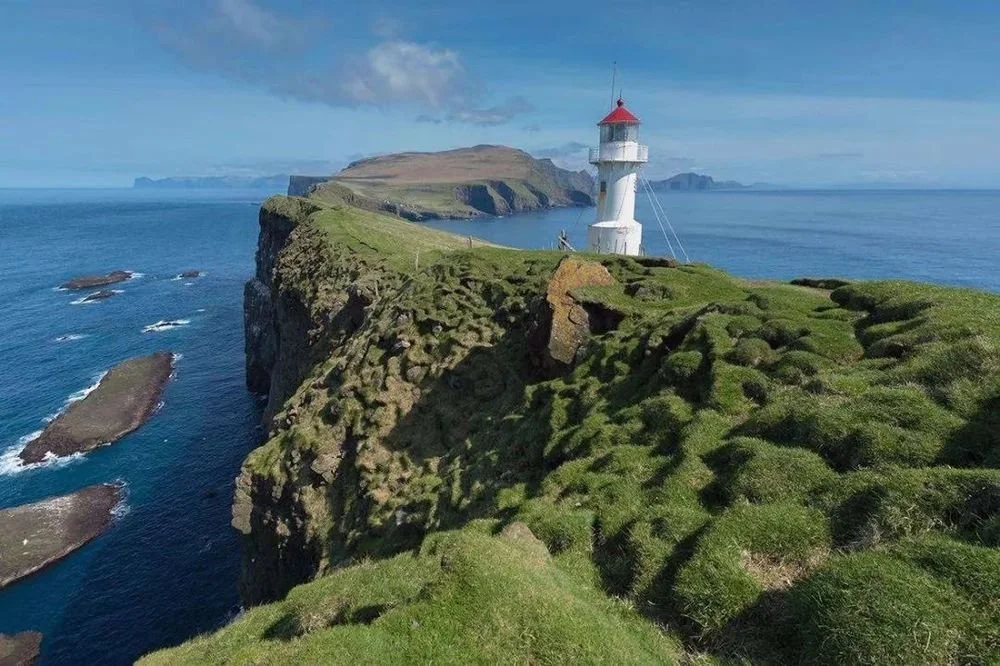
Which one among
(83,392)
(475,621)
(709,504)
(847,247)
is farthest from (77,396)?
(847,247)

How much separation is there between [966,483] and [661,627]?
20.5ft

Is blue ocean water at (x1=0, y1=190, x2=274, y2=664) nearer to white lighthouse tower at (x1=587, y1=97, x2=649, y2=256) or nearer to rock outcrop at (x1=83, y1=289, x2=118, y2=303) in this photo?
rock outcrop at (x1=83, y1=289, x2=118, y2=303)

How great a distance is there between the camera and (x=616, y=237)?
156 feet

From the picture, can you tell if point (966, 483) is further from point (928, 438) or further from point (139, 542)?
point (139, 542)

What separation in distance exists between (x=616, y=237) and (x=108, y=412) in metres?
64.2

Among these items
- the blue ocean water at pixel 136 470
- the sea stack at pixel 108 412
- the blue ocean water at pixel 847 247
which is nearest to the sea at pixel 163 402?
the blue ocean water at pixel 136 470

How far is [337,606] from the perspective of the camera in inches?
497

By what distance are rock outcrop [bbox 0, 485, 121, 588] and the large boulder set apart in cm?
4645

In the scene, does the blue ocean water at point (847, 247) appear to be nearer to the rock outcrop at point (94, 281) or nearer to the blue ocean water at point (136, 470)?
the blue ocean water at point (136, 470)

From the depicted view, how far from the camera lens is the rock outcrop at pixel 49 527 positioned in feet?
154

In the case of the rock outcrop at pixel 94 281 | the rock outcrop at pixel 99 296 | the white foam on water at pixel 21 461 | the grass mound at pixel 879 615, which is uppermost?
the grass mound at pixel 879 615

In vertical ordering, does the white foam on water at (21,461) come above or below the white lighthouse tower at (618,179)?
below

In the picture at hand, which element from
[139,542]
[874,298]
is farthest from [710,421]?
[139,542]

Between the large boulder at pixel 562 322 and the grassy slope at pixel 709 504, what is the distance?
1.16 metres
